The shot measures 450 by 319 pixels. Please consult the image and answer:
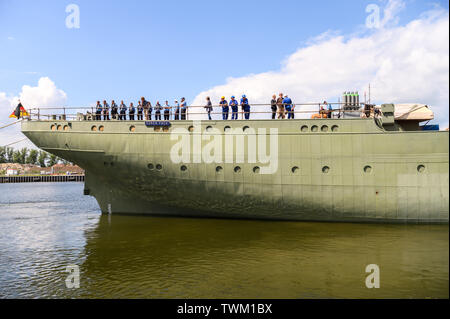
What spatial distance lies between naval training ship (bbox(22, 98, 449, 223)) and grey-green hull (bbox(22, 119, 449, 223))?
1.8 inches

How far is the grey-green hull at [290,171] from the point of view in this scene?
13.6 m

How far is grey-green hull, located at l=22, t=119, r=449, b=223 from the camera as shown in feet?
44.7

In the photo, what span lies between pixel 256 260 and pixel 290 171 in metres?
5.83

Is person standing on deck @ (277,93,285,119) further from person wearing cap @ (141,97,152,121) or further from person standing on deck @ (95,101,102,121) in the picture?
person standing on deck @ (95,101,102,121)

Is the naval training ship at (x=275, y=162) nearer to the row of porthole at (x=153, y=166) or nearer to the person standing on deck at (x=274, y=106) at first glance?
the row of porthole at (x=153, y=166)

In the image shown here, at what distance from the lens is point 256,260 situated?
32.7ft

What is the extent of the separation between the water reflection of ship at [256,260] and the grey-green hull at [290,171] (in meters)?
0.99

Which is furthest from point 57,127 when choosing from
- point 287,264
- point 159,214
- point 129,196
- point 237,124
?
point 287,264

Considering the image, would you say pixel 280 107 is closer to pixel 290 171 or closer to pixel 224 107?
pixel 224 107

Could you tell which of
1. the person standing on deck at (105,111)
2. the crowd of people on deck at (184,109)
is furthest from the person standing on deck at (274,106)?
the person standing on deck at (105,111)

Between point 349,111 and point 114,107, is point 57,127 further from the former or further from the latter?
point 349,111

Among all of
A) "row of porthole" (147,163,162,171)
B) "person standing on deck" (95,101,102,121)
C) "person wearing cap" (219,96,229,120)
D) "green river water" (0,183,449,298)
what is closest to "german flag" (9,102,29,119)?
"person standing on deck" (95,101,102,121)

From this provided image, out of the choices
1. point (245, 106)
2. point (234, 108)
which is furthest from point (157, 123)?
point (245, 106)
